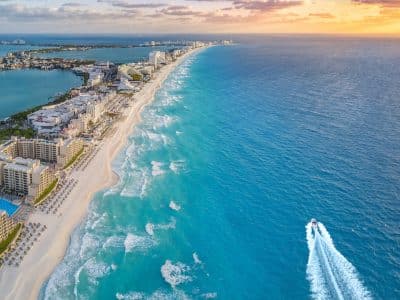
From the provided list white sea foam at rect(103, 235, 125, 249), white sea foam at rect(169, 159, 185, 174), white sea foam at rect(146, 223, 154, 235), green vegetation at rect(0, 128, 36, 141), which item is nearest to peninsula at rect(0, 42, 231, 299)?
green vegetation at rect(0, 128, 36, 141)

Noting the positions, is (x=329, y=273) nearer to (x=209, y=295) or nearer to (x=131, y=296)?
(x=209, y=295)

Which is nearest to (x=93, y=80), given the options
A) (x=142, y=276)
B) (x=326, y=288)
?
(x=142, y=276)

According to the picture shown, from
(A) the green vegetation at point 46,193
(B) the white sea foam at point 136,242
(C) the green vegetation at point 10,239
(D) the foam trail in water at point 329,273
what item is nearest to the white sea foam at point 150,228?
(B) the white sea foam at point 136,242

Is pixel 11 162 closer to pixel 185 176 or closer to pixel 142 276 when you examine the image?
pixel 185 176

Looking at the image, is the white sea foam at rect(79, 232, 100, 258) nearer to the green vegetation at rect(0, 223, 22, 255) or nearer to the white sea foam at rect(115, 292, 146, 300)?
the green vegetation at rect(0, 223, 22, 255)

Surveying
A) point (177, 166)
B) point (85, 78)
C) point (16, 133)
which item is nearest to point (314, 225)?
point (177, 166)
